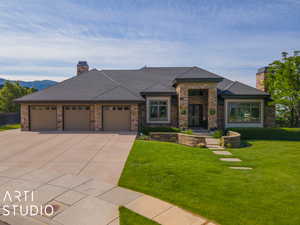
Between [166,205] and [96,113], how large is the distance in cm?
1352

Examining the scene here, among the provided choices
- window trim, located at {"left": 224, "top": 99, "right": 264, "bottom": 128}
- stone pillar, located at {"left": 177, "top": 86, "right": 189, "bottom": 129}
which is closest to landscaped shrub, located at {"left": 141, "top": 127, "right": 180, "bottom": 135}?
stone pillar, located at {"left": 177, "top": 86, "right": 189, "bottom": 129}

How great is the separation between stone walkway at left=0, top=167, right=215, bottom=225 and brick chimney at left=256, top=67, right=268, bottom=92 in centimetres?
1862

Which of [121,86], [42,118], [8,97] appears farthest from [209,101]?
[8,97]

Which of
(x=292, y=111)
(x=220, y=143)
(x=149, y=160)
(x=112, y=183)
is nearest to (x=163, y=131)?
(x=220, y=143)

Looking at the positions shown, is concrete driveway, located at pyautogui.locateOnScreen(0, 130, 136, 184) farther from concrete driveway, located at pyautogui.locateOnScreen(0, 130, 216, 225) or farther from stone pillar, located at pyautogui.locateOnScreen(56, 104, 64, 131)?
stone pillar, located at pyautogui.locateOnScreen(56, 104, 64, 131)

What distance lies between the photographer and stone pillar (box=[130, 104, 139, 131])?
665 inches

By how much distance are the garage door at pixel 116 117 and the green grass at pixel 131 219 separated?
504 inches

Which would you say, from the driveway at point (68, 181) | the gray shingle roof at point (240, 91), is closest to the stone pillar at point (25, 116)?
the driveway at point (68, 181)

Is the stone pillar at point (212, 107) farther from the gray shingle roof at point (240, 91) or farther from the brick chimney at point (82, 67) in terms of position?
the brick chimney at point (82, 67)

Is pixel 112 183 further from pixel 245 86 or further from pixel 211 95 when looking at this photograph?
pixel 245 86

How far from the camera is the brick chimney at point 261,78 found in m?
19.2

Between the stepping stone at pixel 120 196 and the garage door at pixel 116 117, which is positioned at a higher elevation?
the garage door at pixel 116 117

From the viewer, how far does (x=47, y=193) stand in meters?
5.39

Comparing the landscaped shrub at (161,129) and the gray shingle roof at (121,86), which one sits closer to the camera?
the landscaped shrub at (161,129)
